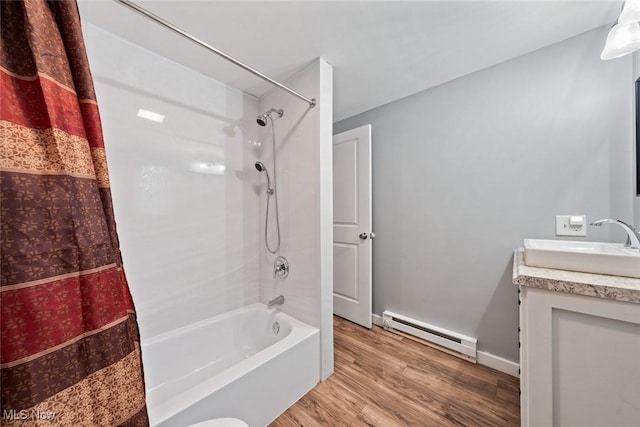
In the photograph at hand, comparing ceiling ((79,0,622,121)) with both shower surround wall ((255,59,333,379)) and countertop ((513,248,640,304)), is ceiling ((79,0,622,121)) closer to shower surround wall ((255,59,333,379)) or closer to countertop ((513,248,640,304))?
shower surround wall ((255,59,333,379))

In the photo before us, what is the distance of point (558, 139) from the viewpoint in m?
1.38

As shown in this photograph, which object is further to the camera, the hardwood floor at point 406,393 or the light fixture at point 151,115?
the light fixture at point 151,115

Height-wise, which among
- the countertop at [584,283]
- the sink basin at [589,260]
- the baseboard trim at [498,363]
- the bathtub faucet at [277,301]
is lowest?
the baseboard trim at [498,363]

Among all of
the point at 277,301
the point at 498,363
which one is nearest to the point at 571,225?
A: the point at 498,363

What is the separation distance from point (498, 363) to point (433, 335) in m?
0.42

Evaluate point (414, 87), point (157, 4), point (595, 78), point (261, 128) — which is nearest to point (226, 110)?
point (261, 128)

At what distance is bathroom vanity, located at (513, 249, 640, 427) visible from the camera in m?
0.69

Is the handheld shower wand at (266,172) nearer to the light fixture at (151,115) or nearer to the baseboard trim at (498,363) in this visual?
the light fixture at (151,115)

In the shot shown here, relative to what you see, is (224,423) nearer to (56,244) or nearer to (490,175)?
(56,244)

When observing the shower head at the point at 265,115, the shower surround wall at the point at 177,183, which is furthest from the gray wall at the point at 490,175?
the shower surround wall at the point at 177,183

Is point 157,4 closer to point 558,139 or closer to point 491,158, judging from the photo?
point 491,158

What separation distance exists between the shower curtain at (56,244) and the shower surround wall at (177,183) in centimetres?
82

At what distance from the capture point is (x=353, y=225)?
223 cm

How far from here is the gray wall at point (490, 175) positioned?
127cm
